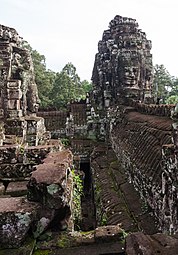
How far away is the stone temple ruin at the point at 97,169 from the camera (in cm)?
274

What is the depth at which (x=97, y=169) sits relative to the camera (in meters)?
13.7

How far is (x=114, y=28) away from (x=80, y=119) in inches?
286

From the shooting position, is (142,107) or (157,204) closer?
(157,204)

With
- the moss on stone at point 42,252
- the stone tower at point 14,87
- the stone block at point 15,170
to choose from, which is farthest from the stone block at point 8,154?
the moss on stone at point 42,252

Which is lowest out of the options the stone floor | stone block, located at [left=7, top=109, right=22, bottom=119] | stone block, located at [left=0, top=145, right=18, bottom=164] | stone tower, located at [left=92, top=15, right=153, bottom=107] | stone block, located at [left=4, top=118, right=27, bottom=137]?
the stone floor

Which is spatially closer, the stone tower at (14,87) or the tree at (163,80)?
the stone tower at (14,87)

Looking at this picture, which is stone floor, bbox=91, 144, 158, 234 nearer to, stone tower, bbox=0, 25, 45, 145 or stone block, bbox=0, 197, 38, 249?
stone tower, bbox=0, 25, 45, 145

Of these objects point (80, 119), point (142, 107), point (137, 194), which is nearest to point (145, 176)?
point (137, 194)

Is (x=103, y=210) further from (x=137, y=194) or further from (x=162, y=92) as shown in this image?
(x=162, y=92)

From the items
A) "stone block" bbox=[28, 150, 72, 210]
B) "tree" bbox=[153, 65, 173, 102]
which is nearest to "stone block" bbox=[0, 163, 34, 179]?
"stone block" bbox=[28, 150, 72, 210]

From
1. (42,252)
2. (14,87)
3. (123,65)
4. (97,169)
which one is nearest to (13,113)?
Answer: (14,87)

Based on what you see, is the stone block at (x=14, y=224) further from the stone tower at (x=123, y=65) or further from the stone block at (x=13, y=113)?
the stone tower at (x=123, y=65)

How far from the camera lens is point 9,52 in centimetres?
793

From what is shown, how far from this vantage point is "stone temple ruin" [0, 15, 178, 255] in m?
2.74
